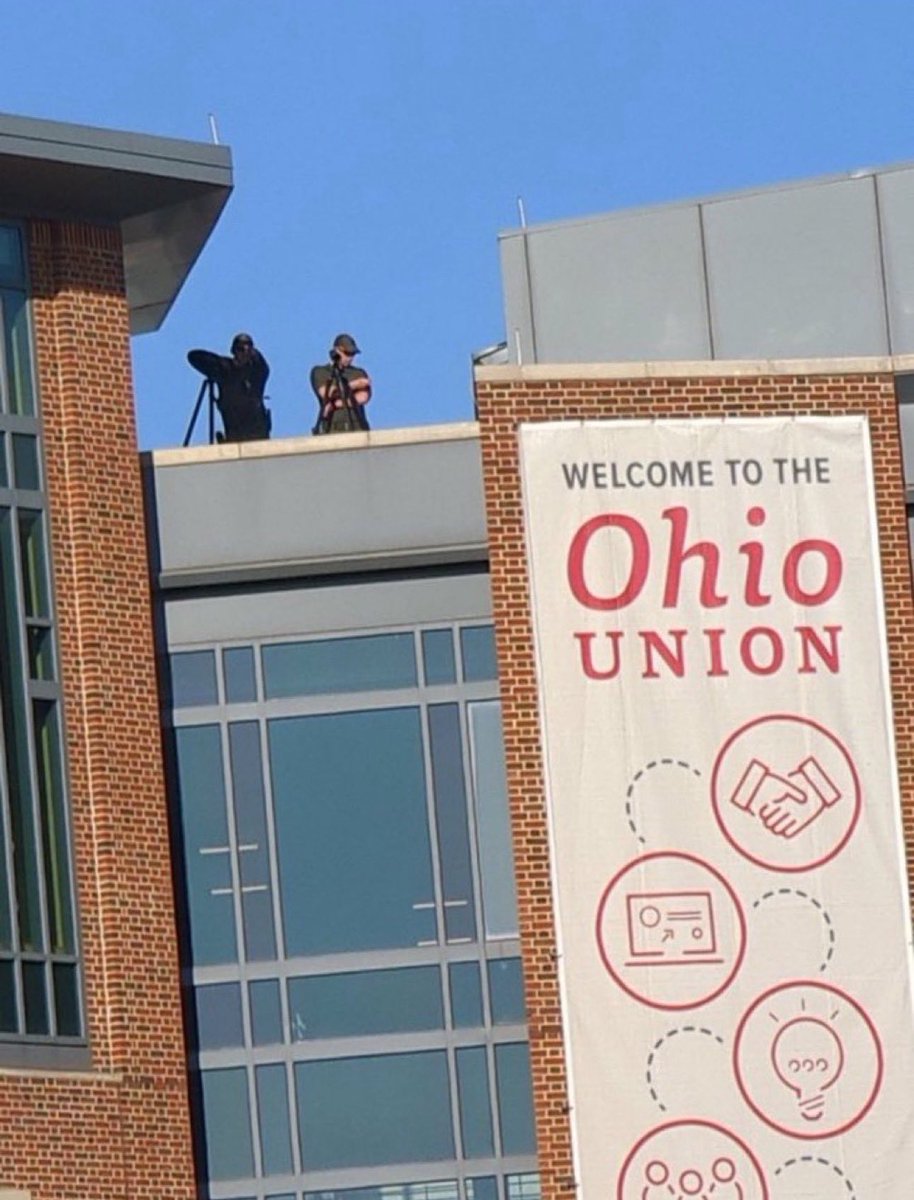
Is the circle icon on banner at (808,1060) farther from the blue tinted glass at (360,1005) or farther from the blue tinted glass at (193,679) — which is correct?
the blue tinted glass at (193,679)

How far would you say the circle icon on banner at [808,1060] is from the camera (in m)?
32.9

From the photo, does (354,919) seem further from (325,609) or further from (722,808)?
(722,808)

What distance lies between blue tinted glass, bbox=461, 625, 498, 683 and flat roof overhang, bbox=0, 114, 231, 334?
16.8 feet

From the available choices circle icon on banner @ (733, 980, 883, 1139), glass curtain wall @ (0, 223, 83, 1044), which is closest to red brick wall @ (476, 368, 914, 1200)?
circle icon on banner @ (733, 980, 883, 1139)

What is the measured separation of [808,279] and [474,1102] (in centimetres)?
995

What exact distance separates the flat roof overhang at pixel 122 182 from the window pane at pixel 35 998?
7287mm

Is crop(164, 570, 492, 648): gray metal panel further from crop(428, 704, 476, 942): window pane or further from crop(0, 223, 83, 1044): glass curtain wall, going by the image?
crop(0, 223, 83, 1044): glass curtain wall

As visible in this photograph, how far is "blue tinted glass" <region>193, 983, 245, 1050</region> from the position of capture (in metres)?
33.4

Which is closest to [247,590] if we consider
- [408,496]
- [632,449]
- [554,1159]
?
[408,496]

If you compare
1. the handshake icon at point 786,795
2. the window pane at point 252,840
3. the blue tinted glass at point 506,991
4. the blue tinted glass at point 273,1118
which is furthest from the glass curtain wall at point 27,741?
the handshake icon at point 786,795

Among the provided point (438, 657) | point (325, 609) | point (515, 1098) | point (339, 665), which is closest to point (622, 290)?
point (438, 657)

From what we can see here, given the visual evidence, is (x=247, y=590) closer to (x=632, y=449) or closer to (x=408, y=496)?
(x=408, y=496)

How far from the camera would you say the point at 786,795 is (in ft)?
111

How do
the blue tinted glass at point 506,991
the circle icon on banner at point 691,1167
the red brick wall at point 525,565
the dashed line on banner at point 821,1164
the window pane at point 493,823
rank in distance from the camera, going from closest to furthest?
the circle icon on banner at point 691,1167
the dashed line on banner at point 821,1164
the red brick wall at point 525,565
the blue tinted glass at point 506,991
the window pane at point 493,823
